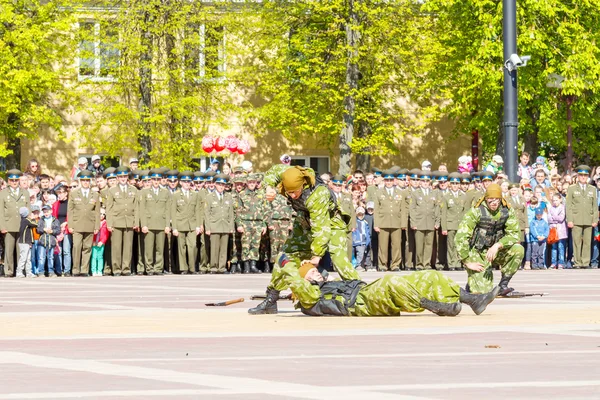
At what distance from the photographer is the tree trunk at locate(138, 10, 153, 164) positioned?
147 ft

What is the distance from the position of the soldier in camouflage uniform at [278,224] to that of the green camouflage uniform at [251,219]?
219mm

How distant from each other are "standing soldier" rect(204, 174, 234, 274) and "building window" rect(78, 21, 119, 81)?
15482mm

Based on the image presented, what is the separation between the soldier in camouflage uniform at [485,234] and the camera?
1839cm

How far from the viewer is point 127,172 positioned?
30281 mm

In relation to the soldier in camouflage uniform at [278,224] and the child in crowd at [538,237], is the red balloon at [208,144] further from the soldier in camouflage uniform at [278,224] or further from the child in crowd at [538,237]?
the child in crowd at [538,237]

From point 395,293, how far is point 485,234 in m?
3.66

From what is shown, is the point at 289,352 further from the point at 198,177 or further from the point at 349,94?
the point at 349,94

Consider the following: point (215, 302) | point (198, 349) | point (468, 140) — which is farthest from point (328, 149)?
point (198, 349)

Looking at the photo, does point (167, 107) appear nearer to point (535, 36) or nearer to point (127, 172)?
point (535, 36)

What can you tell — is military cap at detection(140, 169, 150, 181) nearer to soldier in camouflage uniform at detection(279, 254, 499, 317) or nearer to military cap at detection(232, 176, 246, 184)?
military cap at detection(232, 176, 246, 184)

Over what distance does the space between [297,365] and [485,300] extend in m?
5.12

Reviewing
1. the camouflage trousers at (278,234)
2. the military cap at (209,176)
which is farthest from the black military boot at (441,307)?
the military cap at (209,176)

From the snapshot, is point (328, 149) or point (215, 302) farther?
point (328, 149)

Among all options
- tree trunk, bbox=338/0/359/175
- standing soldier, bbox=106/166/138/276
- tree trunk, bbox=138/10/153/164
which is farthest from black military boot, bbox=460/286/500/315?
tree trunk, bbox=338/0/359/175
